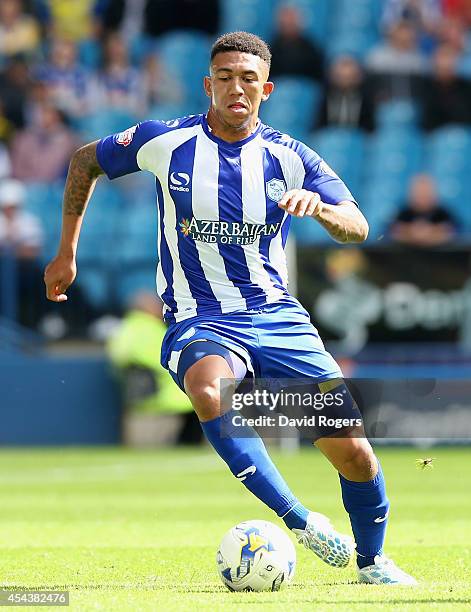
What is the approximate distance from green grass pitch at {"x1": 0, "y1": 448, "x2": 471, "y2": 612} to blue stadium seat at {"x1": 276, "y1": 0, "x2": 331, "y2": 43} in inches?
295

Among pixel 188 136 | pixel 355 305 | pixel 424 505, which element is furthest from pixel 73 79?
pixel 188 136

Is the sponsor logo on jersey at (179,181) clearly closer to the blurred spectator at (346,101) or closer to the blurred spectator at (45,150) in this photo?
the blurred spectator at (45,150)

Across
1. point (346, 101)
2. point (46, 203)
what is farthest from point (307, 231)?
point (46, 203)

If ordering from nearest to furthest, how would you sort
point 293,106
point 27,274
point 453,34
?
point 27,274
point 293,106
point 453,34

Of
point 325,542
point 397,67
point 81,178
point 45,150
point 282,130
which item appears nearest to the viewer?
point 325,542

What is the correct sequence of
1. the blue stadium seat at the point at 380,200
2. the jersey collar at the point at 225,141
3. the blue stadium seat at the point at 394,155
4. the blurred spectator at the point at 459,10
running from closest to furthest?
the jersey collar at the point at 225,141
the blue stadium seat at the point at 380,200
the blue stadium seat at the point at 394,155
the blurred spectator at the point at 459,10

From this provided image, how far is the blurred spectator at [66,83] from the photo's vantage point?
19078 millimetres

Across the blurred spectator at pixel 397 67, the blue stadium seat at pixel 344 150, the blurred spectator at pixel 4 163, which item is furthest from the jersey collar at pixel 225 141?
the blurred spectator at pixel 397 67

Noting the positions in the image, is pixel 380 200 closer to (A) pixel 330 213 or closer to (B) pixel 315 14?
(B) pixel 315 14

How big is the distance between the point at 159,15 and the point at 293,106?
8.81 feet

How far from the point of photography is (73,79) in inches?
754

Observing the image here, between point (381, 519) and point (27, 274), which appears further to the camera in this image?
point (27, 274)

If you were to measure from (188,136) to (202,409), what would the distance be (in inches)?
55.3

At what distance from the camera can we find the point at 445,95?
749 inches
